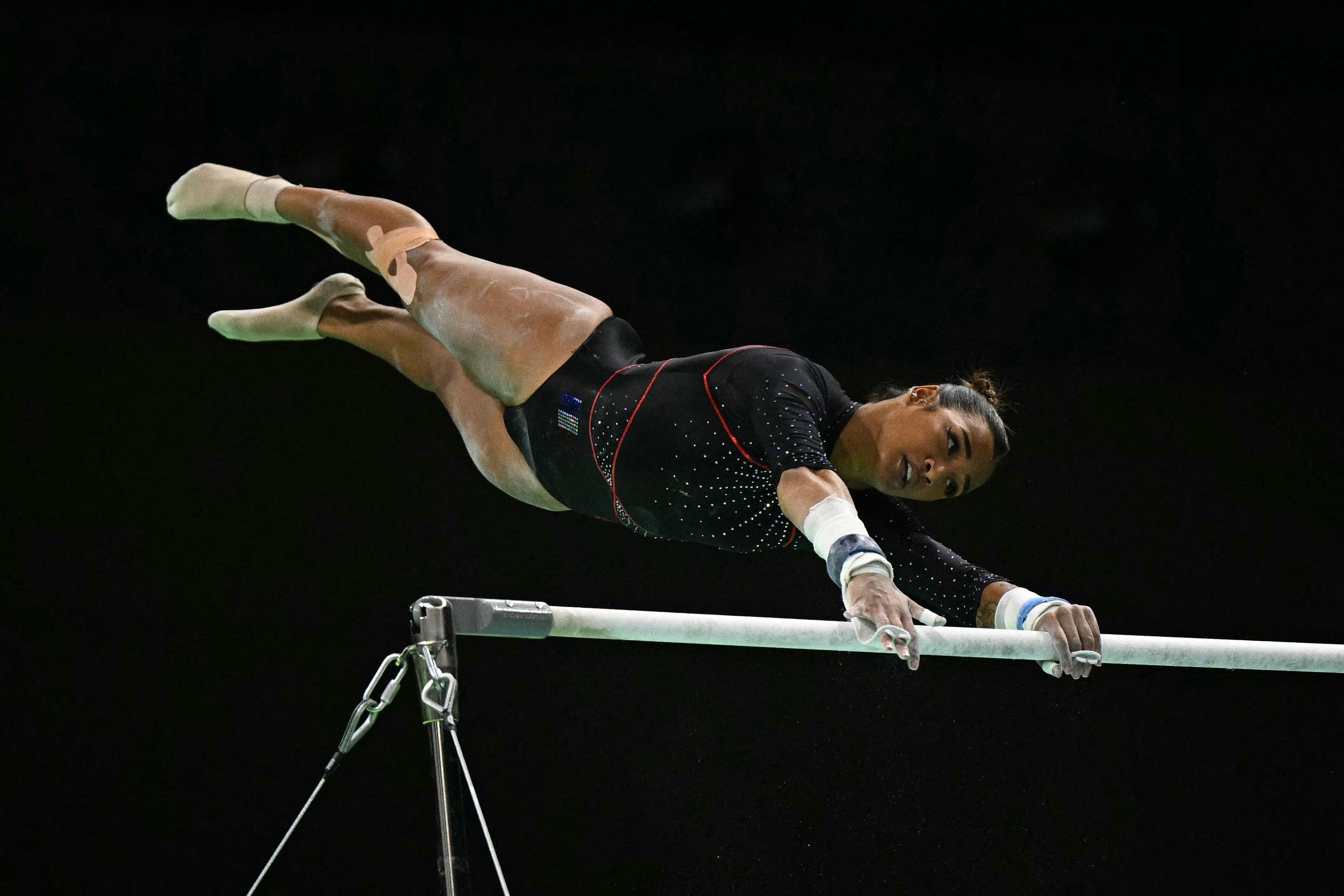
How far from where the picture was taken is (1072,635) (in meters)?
2.23

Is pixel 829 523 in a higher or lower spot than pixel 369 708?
higher

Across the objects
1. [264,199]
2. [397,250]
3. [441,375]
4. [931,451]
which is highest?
[264,199]

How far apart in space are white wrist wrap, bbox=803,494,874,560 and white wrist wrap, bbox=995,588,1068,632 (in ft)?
1.45

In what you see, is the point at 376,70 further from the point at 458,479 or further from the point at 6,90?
the point at 458,479

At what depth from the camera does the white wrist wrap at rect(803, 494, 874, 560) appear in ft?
6.61

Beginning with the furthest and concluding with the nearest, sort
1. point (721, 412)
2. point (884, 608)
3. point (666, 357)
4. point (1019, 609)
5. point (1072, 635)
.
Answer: point (666, 357) < point (721, 412) < point (1019, 609) < point (1072, 635) < point (884, 608)

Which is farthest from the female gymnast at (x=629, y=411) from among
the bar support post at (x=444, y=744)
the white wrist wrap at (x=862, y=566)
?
the bar support post at (x=444, y=744)

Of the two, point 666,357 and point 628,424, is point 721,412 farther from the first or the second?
point 666,357

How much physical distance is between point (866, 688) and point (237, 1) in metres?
2.26

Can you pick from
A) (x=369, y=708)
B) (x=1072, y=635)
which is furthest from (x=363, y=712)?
(x=1072, y=635)

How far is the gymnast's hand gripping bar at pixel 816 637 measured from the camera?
172cm

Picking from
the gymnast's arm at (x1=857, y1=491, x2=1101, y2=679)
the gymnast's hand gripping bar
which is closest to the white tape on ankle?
the gymnast's hand gripping bar

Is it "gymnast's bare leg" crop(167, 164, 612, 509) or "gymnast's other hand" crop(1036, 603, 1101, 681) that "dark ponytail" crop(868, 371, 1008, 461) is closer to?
"gymnast's other hand" crop(1036, 603, 1101, 681)

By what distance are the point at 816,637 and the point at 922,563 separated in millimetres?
709
